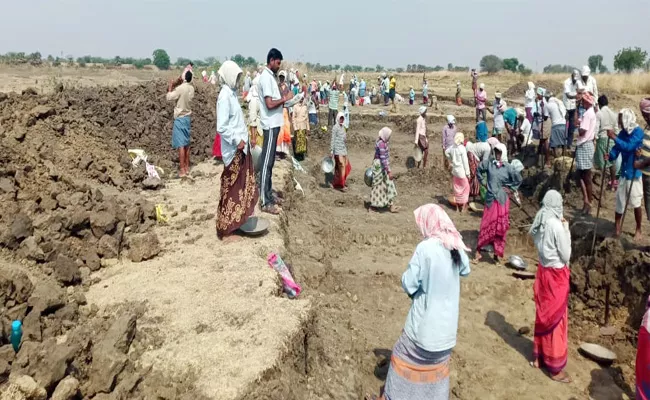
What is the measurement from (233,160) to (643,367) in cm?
428

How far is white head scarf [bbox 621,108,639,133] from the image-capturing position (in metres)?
6.60

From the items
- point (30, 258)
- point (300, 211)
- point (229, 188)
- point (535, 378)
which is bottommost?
point (535, 378)

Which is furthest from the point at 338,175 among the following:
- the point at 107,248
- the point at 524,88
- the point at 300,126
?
the point at 524,88

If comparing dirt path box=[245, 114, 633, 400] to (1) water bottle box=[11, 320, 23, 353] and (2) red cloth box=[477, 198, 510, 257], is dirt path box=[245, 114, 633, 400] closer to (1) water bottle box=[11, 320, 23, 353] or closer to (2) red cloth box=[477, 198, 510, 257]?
(2) red cloth box=[477, 198, 510, 257]

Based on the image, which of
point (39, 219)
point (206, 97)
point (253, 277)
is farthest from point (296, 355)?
point (206, 97)

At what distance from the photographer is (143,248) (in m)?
5.36

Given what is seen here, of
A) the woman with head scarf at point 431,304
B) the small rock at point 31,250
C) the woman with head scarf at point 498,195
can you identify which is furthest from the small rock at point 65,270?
the woman with head scarf at point 498,195

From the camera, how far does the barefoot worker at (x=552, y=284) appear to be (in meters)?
4.89

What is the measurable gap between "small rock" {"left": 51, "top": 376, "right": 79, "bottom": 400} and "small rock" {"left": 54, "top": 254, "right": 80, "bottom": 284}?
1.79 metres

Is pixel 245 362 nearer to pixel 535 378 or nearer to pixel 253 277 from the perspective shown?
pixel 253 277

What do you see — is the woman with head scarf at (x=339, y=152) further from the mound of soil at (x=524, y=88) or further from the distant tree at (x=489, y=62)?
the distant tree at (x=489, y=62)

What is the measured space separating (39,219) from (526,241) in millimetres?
7647

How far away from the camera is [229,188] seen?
5.53 meters

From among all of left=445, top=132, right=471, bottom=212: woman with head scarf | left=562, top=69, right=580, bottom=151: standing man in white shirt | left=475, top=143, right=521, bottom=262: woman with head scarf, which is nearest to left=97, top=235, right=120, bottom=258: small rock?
left=475, top=143, right=521, bottom=262: woman with head scarf
